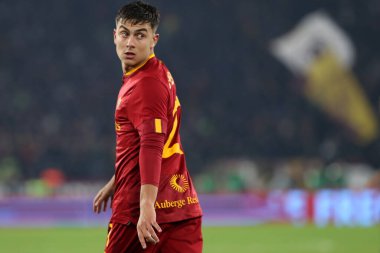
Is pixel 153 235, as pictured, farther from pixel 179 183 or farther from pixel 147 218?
pixel 179 183

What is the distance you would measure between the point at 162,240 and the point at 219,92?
65.1 feet

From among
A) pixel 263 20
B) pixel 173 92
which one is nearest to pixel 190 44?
pixel 263 20

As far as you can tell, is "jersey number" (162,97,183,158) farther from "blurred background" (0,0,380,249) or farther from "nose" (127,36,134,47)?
"blurred background" (0,0,380,249)

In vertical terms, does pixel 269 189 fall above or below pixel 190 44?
below

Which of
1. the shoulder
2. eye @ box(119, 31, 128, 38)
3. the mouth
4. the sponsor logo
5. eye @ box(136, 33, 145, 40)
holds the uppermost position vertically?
eye @ box(119, 31, 128, 38)

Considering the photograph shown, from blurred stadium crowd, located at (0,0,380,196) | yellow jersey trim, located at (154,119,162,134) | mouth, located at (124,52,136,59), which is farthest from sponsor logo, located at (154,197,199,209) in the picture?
blurred stadium crowd, located at (0,0,380,196)

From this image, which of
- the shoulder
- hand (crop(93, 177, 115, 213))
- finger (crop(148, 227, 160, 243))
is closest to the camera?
finger (crop(148, 227, 160, 243))

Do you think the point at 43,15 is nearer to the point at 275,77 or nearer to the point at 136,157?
the point at 275,77

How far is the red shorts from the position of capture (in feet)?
12.0

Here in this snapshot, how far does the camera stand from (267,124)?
73.3 ft

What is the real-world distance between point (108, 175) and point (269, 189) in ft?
13.2

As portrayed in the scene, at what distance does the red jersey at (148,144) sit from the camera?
3494 millimetres

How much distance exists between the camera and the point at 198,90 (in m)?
23.5

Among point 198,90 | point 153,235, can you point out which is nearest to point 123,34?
point 153,235
